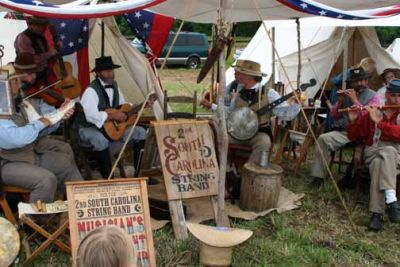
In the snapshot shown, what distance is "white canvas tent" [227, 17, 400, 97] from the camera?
729cm

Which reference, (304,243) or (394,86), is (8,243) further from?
(394,86)

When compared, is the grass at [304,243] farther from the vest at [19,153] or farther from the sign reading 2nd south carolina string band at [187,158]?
the vest at [19,153]

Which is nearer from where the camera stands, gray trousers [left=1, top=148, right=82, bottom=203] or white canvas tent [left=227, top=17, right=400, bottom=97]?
gray trousers [left=1, top=148, right=82, bottom=203]

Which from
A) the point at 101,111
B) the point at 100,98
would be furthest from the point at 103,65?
the point at 101,111

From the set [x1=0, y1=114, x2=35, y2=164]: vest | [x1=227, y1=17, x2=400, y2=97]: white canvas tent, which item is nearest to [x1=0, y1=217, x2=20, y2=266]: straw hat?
[x1=0, y1=114, x2=35, y2=164]: vest

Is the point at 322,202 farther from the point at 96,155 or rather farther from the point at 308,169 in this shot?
the point at 96,155

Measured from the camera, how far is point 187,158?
13.3 feet

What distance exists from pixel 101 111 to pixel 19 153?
1143mm

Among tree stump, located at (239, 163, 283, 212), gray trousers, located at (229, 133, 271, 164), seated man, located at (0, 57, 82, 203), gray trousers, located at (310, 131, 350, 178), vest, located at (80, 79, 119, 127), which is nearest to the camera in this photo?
seated man, located at (0, 57, 82, 203)

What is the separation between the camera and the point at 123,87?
21.9 feet

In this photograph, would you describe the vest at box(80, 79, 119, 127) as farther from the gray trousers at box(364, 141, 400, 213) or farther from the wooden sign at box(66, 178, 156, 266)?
the gray trousers at box(364, 141, 400, 213)

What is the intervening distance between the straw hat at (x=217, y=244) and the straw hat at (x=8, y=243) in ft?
3.69

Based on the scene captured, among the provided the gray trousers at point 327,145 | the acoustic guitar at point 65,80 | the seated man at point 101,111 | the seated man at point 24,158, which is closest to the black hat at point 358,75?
the gray trousers at point 327,145

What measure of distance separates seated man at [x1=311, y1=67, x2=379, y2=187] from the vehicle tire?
1507 cm
